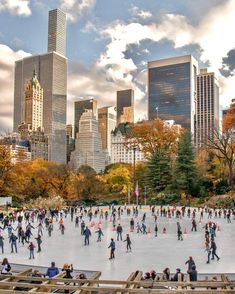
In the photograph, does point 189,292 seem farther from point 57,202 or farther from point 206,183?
point 206,183

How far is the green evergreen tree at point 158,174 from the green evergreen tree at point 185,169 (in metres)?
2.87

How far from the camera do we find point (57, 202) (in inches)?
→ 2167

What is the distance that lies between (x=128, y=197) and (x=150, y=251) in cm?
4308

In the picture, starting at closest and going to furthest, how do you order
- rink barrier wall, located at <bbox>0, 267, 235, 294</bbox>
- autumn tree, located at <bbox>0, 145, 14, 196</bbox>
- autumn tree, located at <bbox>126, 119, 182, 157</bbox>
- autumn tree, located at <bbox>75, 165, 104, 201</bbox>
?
rink barrier wall, located at <bbox>0, 267, 235, 294</bbox> → autumn tree, located at <bbox>0, 145, 14, 196</bbox> → autumn tree, located at <bbox>75, 165, 104, 201</bbox> → autumn tree, located at <bbox>126, 119, 182, 157</bbox>

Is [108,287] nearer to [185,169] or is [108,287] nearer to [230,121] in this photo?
[230,121]

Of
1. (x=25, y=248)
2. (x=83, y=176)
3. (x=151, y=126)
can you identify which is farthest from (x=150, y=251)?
(x=151, y=126)

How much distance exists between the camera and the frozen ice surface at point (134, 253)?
18406 millimetres

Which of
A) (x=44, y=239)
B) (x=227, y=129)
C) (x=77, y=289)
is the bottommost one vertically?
(x=44, y=239)

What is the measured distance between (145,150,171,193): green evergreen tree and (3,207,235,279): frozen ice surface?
123 feet

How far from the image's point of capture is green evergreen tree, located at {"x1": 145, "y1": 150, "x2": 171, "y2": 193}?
68.2m

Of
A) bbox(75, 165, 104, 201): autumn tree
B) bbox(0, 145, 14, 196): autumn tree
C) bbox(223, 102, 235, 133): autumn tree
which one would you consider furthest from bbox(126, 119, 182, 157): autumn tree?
bbox(0, 145, 14, 196): autumn tree

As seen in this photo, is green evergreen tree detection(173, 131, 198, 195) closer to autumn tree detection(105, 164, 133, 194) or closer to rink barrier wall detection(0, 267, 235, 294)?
Answer: autumn tree detection(105, 164, 133, 194)

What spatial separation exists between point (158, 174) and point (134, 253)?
46526mm

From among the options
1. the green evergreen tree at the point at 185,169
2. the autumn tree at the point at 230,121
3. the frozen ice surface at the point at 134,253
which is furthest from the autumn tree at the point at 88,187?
the frozen ice surface at the point at 134,253
